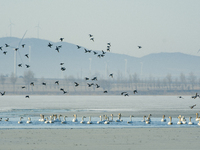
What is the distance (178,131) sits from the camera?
5512 centimetres

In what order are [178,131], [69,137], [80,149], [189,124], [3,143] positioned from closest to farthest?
[80,149]
[3,143]
[69,137]
[178,131]
[189,124]

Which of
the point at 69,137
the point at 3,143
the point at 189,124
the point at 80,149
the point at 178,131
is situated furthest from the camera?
the point at 189,124

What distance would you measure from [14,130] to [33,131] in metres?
2.70

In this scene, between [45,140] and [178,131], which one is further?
[178,131]

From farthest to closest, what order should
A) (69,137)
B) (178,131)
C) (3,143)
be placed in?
1. (178,131)
2. (69,137)
3. (3,143)

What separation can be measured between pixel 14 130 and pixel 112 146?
18.8 metres

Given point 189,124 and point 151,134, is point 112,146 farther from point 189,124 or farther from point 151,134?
point 189,124

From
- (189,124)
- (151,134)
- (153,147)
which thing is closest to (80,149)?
(153,147)

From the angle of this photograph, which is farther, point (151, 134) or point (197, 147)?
point (151, 134)

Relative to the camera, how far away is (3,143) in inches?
1729

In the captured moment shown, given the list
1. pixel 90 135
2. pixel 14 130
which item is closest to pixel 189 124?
pixel 90 135

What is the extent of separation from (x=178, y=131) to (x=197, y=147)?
14.8 m

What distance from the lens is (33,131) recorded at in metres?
55.3

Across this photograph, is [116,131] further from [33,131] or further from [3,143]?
[3,143]
